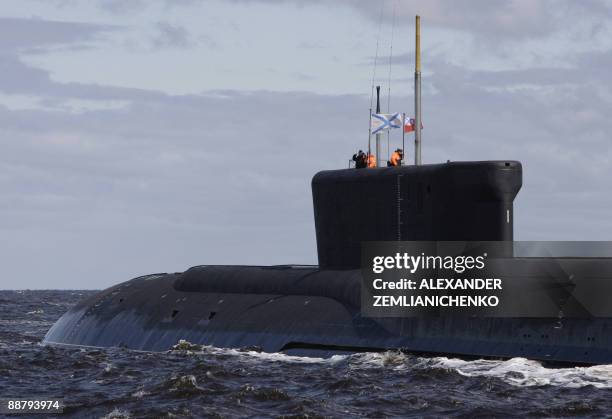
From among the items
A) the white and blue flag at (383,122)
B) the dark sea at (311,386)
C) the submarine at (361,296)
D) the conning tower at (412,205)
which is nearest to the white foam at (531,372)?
the dark sea at (311,386)

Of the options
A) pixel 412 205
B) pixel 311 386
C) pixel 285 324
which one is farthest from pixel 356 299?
pixel 311 386

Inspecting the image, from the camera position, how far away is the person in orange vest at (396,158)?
2645 centimetres

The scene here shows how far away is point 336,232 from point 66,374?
24.3 feet

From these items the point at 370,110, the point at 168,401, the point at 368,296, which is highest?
the point at 370,110

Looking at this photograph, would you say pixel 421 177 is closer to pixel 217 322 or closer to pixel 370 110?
pixel 370 110

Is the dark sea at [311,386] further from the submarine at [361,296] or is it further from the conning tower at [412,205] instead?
the conning tower at [412,205]

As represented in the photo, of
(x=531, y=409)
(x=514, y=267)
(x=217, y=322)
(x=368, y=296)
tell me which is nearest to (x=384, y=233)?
(x=368, y=296)

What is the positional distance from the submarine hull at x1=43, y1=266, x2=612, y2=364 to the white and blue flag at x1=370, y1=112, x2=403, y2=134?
3.66m

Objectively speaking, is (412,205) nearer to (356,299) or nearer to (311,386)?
(356,299)

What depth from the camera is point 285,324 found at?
2634 centimetres

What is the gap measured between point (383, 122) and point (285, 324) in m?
5.47

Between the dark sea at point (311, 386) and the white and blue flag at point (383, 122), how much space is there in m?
6.34

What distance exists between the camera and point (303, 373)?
21.5 m

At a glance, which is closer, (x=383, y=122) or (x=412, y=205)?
(x=412, y=205)
